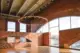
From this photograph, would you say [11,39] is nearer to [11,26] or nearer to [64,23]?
[11,26]

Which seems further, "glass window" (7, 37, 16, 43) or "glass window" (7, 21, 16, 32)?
"glass window" (7, 21, 16, 32)

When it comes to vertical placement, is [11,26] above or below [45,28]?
above

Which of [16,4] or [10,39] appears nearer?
[16,4]

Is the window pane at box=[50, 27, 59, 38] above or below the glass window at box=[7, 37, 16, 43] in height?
above

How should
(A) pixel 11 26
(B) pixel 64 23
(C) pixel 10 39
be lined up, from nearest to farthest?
1. (B) pixel 64 23
2. (C) pixel 10 39
3. (A) pixel 11 26

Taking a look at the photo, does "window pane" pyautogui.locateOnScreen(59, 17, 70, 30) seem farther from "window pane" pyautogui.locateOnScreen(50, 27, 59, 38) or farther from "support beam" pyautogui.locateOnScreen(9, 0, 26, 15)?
"support beam" pyautogui.locateOnScreen(9, 0, 26, 15)

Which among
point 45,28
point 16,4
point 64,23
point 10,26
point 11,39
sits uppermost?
point 16,4

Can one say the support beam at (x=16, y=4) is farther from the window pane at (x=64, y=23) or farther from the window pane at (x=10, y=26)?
the window pane at (x=64, y=23)

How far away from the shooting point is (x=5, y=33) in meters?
17.9

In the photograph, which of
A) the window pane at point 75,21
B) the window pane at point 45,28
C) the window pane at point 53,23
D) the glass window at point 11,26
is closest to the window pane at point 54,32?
the window pane at point 53,23

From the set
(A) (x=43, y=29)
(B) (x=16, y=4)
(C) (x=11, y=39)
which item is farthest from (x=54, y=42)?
(B) (x=16, y=4)

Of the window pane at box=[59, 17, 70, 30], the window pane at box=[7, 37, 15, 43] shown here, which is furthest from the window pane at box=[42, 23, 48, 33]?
the window pane at box=[7, 37, 15, 43]

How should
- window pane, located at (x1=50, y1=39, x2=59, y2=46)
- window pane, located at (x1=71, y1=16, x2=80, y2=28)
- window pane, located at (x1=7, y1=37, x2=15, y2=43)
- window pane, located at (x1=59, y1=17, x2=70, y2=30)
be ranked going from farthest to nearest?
window pane, located at (x1=7, y1=37, x2=15, y2=43)
window pane, located at (x1=50, y1=39, x2=59, y2=46)
window pane, located at (x1=59, y1=17, x2=70, y2=30)
window pane, located at (x1=71, y1=16, x2=80, y2=28)

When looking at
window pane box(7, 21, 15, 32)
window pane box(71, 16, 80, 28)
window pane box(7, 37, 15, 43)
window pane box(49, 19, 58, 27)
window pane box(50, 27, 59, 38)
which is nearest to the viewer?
window pane box(71, 16, 80, 28)
